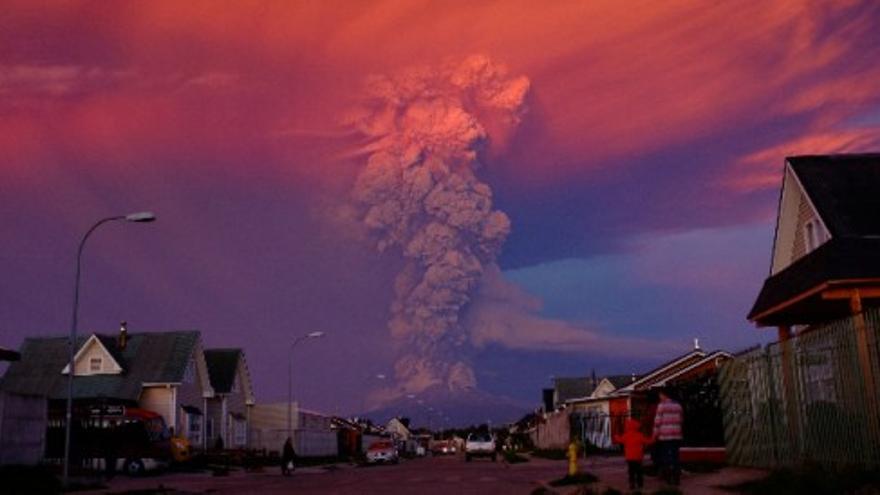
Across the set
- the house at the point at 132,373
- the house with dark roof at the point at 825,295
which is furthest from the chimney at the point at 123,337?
the house with dark roof at the point at 825,295

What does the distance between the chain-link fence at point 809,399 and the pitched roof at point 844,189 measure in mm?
4278

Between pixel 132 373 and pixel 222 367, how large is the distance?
8.66 metres

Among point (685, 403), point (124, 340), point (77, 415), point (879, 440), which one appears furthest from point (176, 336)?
point (879, 440)

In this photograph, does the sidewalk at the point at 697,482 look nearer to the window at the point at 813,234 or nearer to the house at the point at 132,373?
the window at the point at 813,234

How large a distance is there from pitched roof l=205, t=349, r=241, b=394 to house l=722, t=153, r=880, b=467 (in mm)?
39022

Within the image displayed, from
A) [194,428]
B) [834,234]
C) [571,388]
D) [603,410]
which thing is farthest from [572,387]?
[834,234]

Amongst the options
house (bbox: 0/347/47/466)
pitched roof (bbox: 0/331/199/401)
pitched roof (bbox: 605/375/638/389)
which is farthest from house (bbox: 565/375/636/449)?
house (bbox: 0/347/47/466)

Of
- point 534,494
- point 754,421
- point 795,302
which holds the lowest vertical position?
point 534,494

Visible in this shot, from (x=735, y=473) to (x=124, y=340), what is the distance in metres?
43.3

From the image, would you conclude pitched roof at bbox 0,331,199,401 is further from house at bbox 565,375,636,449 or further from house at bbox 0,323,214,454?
house at bbox 565,375,636,449

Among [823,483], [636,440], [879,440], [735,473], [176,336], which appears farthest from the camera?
[176,336]

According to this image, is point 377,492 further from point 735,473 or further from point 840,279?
point 840,279

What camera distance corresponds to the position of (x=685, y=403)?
29188 mm

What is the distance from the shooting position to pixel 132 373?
54.4 m
